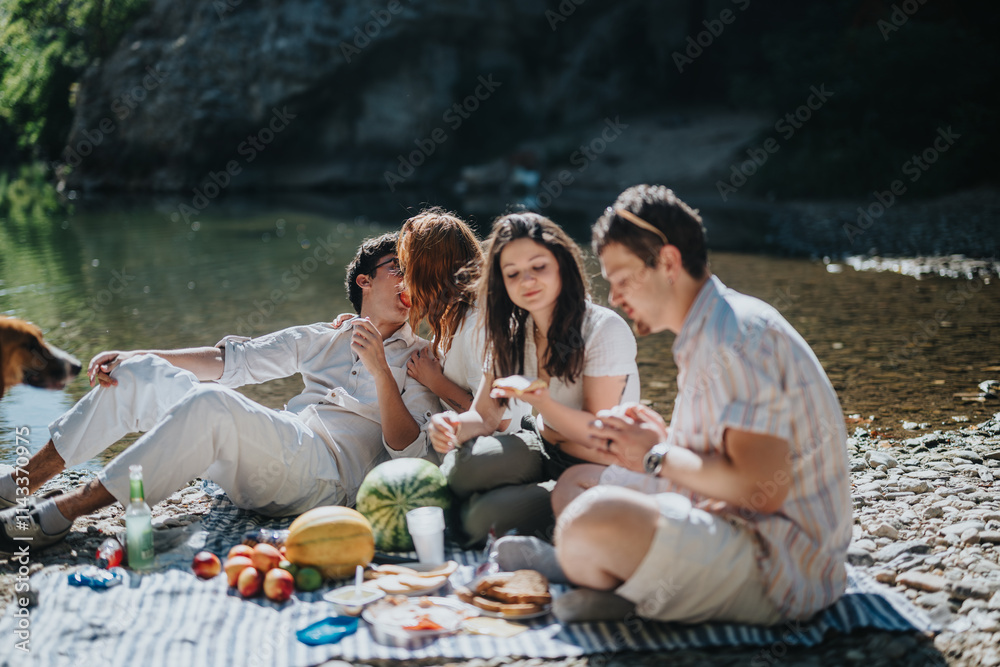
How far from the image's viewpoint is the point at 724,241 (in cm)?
1662

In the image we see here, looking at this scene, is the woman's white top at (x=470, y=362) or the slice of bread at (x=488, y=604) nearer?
the slice of bread at (x=488, y=604)

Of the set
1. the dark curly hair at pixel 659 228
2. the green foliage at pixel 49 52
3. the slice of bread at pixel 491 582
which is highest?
the green foliage at pixel 49 52

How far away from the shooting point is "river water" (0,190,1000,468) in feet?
25.2

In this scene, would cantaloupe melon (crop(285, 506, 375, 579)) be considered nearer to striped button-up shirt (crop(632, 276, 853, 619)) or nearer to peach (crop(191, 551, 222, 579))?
peach (crop(191, 551, 222, 579))

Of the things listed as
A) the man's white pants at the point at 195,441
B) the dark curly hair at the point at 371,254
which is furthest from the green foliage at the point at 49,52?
the man's white pants at the point at 195,441

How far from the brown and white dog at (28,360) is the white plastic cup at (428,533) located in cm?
189

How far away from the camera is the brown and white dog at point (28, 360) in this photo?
434 cm

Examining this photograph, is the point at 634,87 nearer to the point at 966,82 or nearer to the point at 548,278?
the point at 966,82

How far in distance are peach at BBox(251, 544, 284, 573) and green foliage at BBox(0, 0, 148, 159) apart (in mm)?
40933

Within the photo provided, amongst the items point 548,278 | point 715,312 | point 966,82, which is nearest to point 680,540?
point 715,312

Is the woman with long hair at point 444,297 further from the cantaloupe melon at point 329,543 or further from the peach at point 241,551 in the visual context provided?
the peach at point 241,551

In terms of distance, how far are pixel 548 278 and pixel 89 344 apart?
300 inches

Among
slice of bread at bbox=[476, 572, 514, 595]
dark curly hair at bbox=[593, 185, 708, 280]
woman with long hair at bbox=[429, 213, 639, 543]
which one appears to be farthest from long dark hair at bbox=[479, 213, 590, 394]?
slice of bread at bbox=[476, 572, 514, 595]

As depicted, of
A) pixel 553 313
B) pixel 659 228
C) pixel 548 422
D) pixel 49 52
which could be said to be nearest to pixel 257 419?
pixel 548 422
